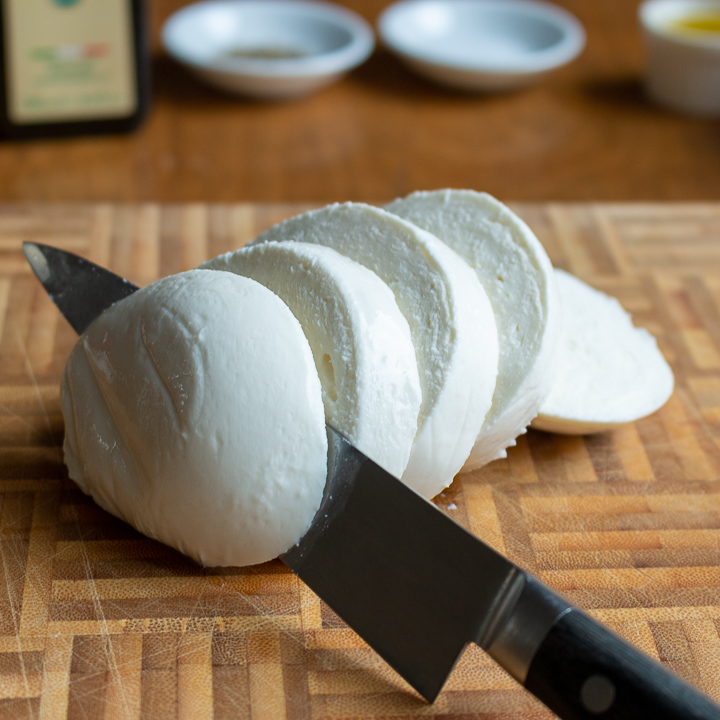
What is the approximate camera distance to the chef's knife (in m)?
1.40

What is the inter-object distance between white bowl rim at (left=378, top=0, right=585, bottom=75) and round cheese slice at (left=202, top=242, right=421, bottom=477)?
2310 millimetres

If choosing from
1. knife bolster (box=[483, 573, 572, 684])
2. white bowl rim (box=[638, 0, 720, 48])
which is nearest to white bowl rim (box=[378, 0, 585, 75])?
white bowl rim (box=[638, 0, 720, 48])

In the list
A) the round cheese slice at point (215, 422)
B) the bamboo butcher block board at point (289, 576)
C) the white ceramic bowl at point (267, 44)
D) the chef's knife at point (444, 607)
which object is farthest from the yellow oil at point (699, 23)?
the chef's knife at point (444, 607)

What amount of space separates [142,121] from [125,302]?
2038 millimetres

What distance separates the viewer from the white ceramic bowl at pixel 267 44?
3588 millimetres

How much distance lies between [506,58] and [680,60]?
719mm

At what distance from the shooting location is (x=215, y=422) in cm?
161

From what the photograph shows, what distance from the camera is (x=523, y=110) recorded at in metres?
4.02

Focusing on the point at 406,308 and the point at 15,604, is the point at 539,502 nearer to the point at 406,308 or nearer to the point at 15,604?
the point at 406,308

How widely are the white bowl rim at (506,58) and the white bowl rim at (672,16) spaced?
295 millimetres

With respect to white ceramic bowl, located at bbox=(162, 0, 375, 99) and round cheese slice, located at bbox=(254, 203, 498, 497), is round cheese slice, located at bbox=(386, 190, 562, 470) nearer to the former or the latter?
round cheese slice, located at bbox=(254, 203, 498, 497)

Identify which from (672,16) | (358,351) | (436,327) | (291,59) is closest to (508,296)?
(436,327)

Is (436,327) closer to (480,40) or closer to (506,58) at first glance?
(506,58)

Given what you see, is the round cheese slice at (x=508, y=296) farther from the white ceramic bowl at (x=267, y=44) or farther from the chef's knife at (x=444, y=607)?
the white ceramic bowl at (x=267, y=44)
